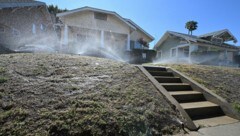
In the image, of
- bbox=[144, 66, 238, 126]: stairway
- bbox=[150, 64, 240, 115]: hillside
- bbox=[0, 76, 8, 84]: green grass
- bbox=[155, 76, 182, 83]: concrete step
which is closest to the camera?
bbox=[0, 76, 8, 84]: green grass

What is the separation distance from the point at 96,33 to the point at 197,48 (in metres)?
12.8

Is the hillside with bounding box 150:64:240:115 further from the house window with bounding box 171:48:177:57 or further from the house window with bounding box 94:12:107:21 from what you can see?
the house window with bounding box 171:48:177:57

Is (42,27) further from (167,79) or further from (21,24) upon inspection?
(167,79)

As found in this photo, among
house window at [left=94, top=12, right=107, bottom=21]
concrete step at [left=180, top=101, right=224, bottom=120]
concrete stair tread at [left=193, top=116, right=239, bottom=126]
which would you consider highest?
house window at [left=94, top=12, right=107, bottom=21]

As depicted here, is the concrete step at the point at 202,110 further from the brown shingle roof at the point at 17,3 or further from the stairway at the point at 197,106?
the brown shingle roof at the point at 17,3

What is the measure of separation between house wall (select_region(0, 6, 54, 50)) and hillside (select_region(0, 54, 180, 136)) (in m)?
13.1

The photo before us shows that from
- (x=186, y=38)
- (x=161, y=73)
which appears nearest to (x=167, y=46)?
(x=186, y=38)

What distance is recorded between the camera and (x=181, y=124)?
3395mm

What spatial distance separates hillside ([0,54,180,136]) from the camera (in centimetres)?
263

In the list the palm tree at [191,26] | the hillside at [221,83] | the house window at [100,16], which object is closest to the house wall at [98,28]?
the house window at [100,16]

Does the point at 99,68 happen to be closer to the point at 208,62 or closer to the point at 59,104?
the point at 59,104

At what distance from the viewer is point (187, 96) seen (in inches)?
187

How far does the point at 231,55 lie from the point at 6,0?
28605mm

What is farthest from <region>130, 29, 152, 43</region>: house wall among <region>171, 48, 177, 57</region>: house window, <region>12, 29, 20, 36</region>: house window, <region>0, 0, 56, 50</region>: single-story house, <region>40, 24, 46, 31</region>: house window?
<region>12, 29, 20, 36</region>: house window
